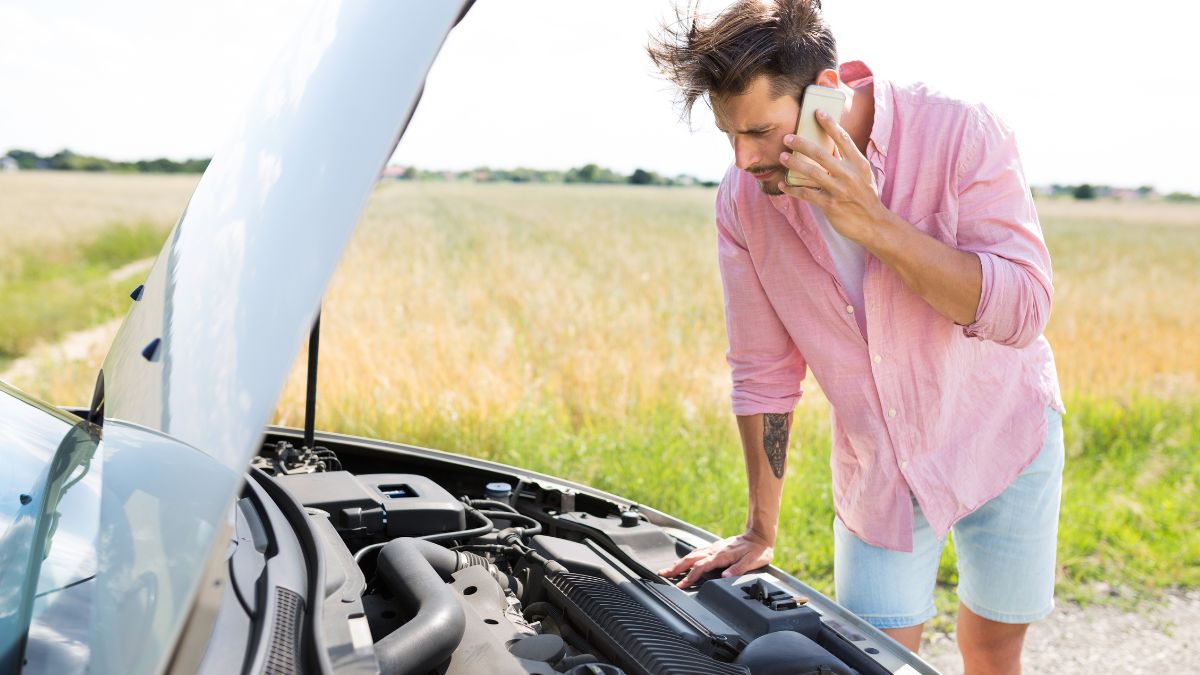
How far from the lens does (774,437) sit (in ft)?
8.02

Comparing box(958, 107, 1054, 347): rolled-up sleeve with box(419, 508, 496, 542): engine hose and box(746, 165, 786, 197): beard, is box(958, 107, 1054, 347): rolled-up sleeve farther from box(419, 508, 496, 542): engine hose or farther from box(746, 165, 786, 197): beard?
box(419, 508, 496, 542): engine hose

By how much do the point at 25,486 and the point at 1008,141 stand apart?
2.01 m

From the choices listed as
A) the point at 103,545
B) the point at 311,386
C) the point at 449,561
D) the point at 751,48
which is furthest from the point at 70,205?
the point at 103,545

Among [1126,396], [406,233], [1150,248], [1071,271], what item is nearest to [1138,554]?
[1126,396]

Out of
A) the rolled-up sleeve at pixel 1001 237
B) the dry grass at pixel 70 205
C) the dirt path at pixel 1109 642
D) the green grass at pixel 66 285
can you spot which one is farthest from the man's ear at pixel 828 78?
the dry grass at pixel 70 205

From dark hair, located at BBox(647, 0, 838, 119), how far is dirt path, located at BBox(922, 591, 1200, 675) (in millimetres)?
2854

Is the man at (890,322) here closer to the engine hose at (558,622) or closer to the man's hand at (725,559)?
the man's hand at (725,559)

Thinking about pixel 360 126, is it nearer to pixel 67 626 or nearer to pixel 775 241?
pixel 67 626

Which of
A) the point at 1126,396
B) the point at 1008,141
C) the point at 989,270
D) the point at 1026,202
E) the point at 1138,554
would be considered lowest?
the point at 1138,554

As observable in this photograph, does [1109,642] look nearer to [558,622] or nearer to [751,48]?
[558,622]

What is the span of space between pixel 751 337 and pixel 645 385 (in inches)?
144

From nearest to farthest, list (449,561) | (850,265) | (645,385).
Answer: (449,561)
(850,265)
(645,385)

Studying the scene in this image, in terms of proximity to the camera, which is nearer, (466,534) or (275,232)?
(275,232)

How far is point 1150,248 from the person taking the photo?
21.7m
